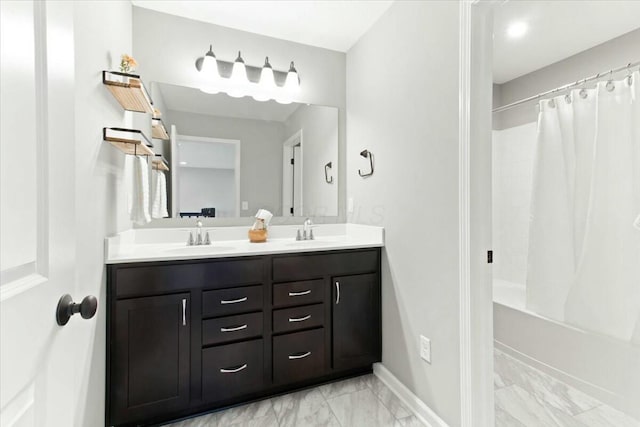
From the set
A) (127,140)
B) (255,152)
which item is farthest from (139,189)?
(255,152)

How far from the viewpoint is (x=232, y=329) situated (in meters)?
1.65

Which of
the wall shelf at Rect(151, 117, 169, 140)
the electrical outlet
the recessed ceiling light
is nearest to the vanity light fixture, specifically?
Result: the wall shelf at Rect(151, 117, 169, 140)

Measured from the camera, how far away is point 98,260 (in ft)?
4.29

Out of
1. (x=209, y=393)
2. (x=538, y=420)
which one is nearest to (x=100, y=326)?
(x=209, y=393)

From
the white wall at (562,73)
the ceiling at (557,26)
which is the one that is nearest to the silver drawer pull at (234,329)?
the ceiling at (557,26)

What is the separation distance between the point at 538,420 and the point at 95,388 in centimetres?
222

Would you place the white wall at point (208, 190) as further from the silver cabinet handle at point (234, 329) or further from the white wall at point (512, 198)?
the white wall at point (512, 198)

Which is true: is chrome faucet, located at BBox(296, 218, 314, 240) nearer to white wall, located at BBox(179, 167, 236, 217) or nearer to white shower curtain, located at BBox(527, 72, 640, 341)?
white wall, located at BBox(179, 167, 236, 217)

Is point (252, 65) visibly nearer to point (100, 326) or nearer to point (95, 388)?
point (100, 326)

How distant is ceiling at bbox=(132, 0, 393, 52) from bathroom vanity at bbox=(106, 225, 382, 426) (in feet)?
5.23

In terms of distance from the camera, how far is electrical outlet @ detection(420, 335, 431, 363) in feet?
5.26

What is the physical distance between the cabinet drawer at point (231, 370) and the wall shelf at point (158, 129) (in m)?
1.44

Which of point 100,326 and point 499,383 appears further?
point 499,383

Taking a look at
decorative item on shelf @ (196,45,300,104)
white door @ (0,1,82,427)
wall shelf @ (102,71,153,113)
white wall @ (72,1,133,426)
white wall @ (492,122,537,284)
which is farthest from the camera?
white wall @ (492,122,537,284)
